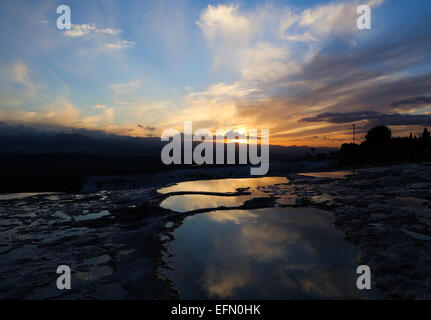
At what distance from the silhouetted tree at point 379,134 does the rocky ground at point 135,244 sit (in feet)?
148

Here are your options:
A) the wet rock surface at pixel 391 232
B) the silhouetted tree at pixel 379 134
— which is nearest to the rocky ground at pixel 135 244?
the wet rock surface at pixel 391 232

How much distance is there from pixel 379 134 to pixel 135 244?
57798 millimetres

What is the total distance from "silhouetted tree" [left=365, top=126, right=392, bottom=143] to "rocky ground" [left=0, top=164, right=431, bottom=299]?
45.2 metres

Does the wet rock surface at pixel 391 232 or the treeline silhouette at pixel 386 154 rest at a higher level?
the treeline silhouette at pixel 386 154

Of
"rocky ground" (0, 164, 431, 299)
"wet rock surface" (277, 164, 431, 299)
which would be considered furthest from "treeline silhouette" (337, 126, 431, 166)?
"rocky ground" (0, 164, 431, 299)

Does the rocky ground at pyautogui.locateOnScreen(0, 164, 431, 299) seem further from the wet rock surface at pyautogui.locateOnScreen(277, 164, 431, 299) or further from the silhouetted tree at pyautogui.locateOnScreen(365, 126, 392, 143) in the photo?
the silhouetted tree at pyautogui.locateOnScreen(365, 126, 392, 143)

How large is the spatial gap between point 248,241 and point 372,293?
9.08 feet

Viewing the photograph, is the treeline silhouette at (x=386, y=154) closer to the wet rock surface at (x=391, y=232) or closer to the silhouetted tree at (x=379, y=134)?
the silhouetted tree at (x=379, y=134)

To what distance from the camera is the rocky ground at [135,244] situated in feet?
13.2

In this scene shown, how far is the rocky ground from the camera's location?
403 cm

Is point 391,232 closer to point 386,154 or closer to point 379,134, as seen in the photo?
point 386,154

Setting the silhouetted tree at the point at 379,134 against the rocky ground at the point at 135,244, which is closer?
the rocky ground at the point at 135,244

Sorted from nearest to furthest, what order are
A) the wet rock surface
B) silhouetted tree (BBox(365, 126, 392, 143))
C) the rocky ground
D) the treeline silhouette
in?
the wet rock surface → the rocky ground → the treeline silhouette → silhouetted tree (BBox(365, 126, 392, 143))
